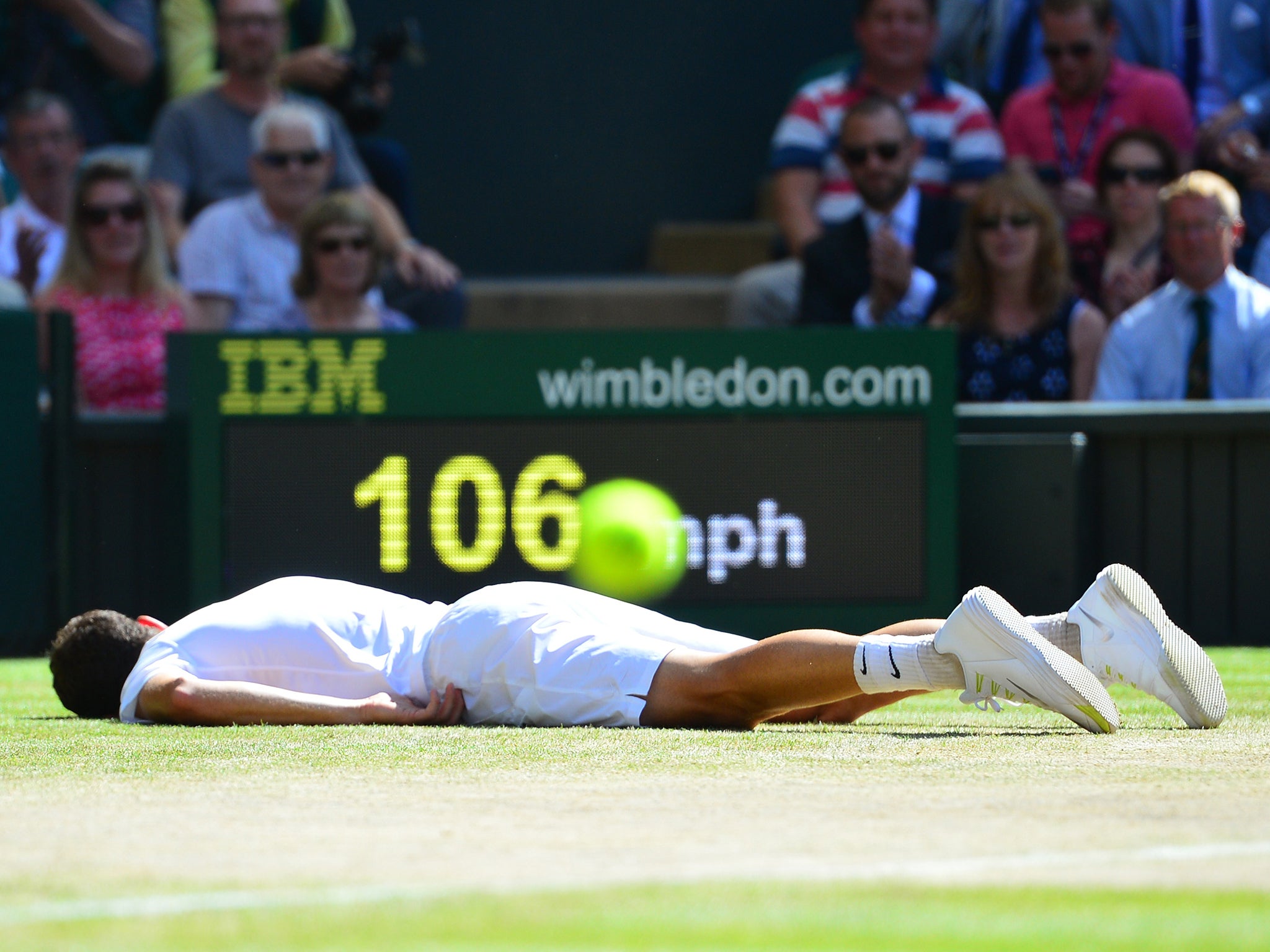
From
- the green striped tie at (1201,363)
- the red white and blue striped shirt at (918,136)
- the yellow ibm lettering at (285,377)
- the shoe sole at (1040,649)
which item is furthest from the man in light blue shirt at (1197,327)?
the shoe sole at (1040,649)

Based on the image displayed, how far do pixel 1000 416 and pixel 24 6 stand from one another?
21.7 ft

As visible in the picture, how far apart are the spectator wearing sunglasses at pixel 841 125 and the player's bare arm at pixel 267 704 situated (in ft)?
18.4

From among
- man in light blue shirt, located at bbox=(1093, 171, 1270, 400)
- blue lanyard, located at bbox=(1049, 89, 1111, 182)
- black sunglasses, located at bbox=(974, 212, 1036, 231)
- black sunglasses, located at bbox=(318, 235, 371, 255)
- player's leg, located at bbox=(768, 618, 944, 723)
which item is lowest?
player's leg, located at bbox=(768, 618, 944, 723)

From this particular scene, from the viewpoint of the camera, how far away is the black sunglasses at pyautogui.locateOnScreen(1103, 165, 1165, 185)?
33.3ft

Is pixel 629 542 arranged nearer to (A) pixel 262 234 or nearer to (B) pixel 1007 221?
(B) pixel 1007 221

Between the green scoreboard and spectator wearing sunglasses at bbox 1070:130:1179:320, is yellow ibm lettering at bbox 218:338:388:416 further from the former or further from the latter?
spectator wearing sunglasses at bbox 1070:130:1179:320

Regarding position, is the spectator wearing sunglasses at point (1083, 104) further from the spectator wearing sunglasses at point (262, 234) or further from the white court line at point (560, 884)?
the white court line at point (560, 884)

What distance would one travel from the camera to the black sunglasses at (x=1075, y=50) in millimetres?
10688

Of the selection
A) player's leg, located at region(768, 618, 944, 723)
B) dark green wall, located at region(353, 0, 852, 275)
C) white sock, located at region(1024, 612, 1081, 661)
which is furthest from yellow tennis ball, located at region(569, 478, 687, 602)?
dark green wall, located at region(353, 0, 852, 275)

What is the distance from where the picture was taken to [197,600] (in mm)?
8102

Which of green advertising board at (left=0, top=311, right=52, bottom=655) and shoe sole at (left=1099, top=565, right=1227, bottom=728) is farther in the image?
green advertising board at (left=0, top=311, right=52, bottom=655)

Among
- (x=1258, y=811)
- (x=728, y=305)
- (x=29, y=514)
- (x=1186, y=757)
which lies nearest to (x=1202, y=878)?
(x=1258, y=811)

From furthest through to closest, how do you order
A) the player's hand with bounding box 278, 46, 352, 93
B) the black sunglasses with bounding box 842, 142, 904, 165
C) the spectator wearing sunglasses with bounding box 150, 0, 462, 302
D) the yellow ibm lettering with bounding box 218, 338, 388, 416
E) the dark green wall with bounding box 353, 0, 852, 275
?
1. the dark green wall with bounding box 353, 0, 852, 275
2. the player's hand with bounding box 278, 46, 352, 93
3. the spectator wearing sunglasses with bounding box 150, 0, 462, 302
4. the black sunglasses with bounding box 842, 142, 904, 165
5. the yellow ibm lettering with bounding box 218, 338, 388, 416

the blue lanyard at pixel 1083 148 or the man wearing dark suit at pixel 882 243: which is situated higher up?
the blue lanyard at pixel 1083 148
